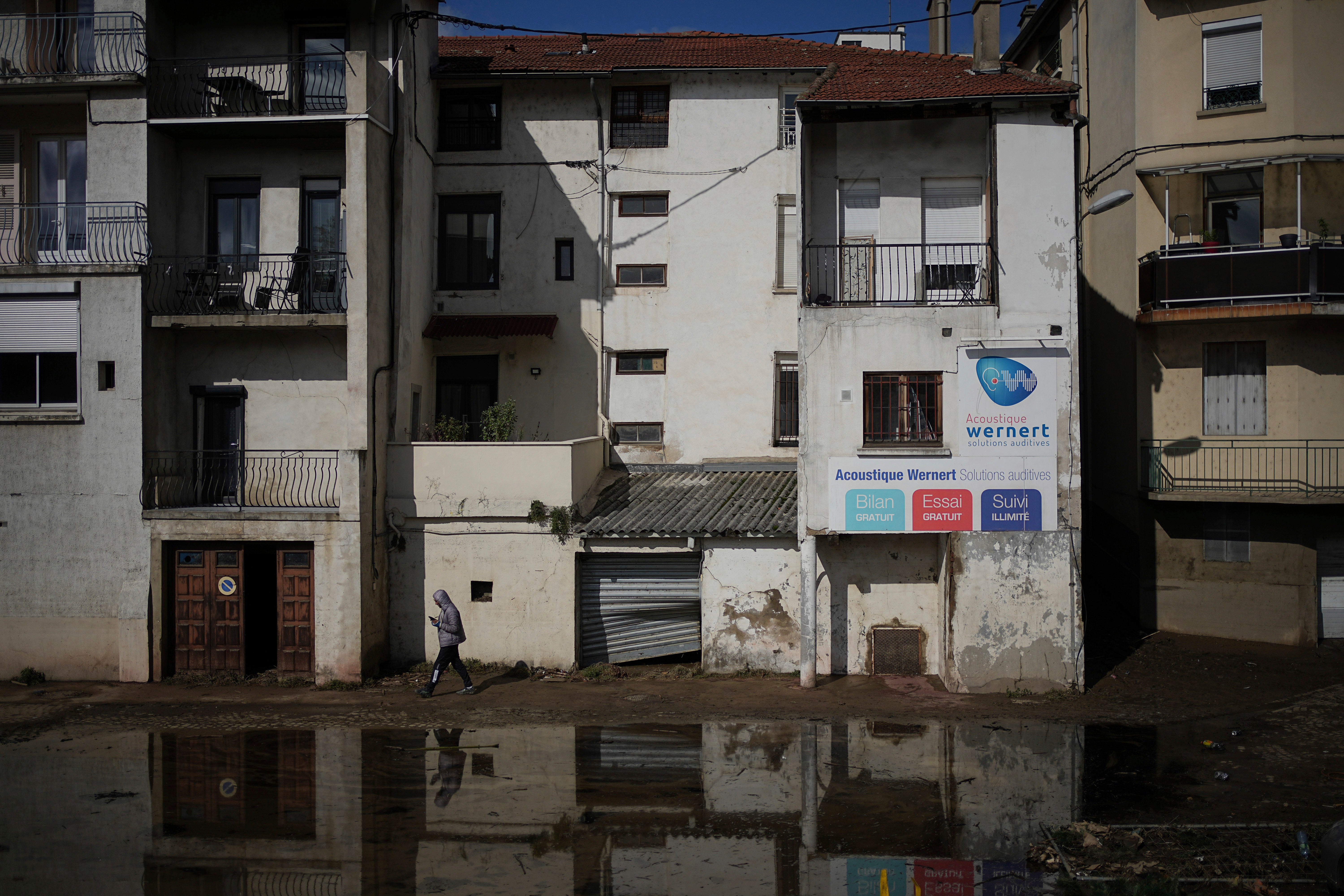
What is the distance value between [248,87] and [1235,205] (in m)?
18.3

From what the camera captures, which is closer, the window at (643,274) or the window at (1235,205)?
the window at (1235,205)

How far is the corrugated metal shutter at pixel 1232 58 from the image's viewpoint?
59.0 feet

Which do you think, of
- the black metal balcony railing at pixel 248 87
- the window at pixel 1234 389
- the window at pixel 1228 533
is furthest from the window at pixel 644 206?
the window at pixel 1228 533

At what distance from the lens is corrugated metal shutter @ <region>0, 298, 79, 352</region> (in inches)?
651

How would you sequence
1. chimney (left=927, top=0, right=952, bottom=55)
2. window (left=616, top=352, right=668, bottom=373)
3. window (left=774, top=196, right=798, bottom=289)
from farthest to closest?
chimney (left=927, top=0, right=952, bottom=55) < window (left=616, top=352, right=668, bottom=373) < window (left=774, top=196, right=798, bottom=289)

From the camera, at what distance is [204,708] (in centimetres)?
1495

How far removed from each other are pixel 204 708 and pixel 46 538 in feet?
14.5

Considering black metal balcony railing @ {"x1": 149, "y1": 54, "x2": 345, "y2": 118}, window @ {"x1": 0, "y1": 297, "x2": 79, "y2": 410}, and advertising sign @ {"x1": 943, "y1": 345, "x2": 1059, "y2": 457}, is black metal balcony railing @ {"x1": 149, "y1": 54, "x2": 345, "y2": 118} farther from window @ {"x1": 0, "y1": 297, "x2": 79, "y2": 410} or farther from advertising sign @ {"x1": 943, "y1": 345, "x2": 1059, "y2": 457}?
advertising sign @ {"x1": 943, "y1": 345, "x2": 1059, "y2": 457}

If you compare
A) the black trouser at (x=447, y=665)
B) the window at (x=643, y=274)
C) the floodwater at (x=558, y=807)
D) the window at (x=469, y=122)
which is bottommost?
the floodwater at (x=558, y=807)

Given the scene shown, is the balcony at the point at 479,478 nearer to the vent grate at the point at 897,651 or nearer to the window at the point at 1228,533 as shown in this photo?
the vent grate at the point at 897,651

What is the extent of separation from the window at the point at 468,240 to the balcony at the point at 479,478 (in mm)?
5010

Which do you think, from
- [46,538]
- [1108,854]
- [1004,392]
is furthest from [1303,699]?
[46,538]

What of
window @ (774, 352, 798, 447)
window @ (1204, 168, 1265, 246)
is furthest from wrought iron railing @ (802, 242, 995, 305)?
window @ (1204, 168, 1265, 246)

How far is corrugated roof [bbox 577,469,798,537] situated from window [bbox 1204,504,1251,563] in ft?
25.2
